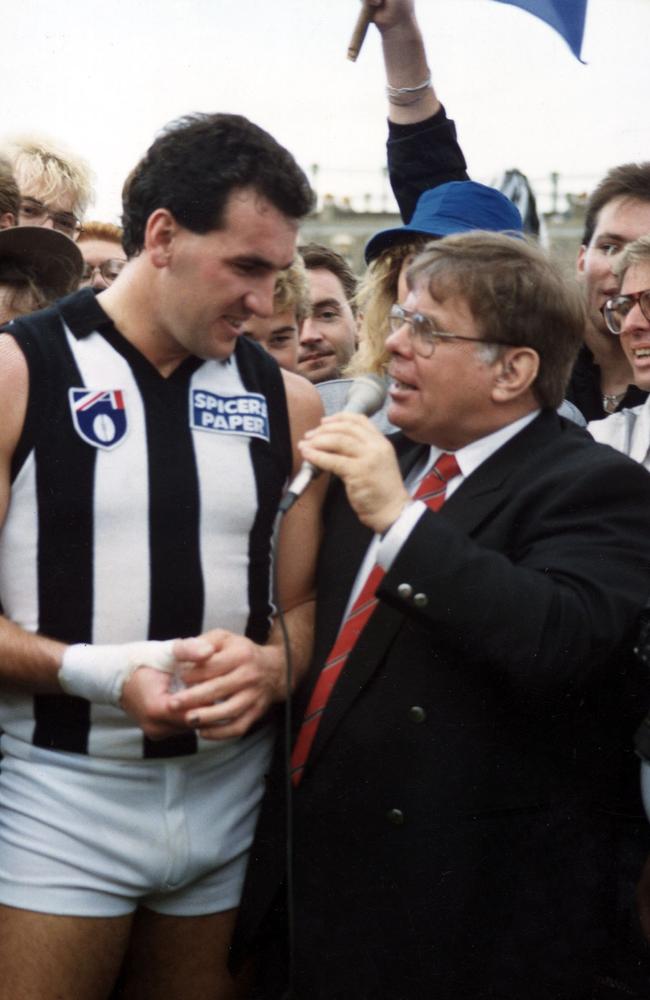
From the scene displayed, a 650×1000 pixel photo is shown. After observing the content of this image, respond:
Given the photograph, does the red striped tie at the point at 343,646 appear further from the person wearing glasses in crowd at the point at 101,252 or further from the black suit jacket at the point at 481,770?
the person wearing glasses in crowd at the point at 101,252

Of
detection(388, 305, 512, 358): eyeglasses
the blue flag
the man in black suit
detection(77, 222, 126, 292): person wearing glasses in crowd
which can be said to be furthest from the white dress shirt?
detection(77, 222, 126, 292): person wearing glasses in crowd

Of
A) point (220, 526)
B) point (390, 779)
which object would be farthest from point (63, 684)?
point (390, 779)

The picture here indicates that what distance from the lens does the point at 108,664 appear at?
241 centimetres

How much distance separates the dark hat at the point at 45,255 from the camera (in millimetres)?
3178

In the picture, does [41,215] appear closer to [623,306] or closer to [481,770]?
[623,306]

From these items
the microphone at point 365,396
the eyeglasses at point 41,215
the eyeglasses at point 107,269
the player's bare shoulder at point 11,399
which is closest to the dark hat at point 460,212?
the microphone at point 365,396

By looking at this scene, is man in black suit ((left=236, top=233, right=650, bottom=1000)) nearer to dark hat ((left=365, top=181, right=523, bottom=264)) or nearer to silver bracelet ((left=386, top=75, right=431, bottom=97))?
dark hat ((left=365, top=181, right=523, bottom=264))

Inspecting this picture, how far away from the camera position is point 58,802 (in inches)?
100

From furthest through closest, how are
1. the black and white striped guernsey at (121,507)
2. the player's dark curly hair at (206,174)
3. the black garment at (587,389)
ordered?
1. the black garment at (587,389)
2. the player's dark curly hair at (206,174)
3. the black and white striped guernsey at (121,507)

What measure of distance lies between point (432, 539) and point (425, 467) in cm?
45

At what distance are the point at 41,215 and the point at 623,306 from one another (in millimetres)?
2405

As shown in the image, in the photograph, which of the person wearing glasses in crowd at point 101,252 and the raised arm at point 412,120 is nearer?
the raised arm at point 412,120

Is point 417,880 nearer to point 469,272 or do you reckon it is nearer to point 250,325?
point 469,272

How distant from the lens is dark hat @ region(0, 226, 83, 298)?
318 cm
